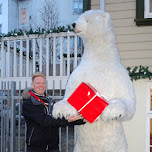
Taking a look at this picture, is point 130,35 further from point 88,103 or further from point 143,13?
point 88,103

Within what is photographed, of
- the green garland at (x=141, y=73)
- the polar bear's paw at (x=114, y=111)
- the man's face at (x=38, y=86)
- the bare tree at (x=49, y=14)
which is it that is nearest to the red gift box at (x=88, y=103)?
the polar bear's paw at (x=114, y=111)

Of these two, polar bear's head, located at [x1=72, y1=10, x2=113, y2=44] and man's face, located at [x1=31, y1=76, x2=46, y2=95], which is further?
man's face, located at [x1=31, y1=76, x2=46, y2=95]

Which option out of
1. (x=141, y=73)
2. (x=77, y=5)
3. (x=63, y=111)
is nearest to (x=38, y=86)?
(x=63, y=111)

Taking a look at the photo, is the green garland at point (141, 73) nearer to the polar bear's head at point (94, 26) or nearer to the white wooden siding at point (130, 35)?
the white wooden siding at point (130, 35)

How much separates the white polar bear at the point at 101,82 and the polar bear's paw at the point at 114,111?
2cm

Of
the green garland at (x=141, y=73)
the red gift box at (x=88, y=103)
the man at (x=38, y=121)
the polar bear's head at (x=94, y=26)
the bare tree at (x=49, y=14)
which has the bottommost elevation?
the man at (x=38, y=121)

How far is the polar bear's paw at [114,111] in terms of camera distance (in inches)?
69.6

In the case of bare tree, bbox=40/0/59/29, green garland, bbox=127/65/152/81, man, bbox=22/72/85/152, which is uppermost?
bare tree, bbox=40/0/59/29

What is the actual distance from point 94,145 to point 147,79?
203 centimetres

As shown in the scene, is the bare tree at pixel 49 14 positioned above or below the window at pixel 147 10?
above

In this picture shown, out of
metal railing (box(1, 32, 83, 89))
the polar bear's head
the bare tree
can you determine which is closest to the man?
the polar bear's head

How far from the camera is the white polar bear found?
1980 mm

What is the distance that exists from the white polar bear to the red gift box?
3.3 inches

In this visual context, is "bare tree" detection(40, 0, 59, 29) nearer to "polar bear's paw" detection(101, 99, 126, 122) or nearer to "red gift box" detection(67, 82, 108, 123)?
"red gift box" detection(67, 82, 108, 123)
